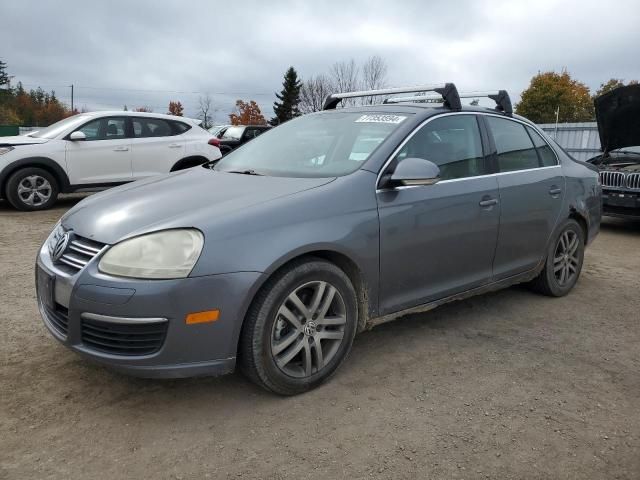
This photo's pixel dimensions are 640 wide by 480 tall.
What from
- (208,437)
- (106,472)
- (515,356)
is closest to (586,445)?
(515,356)

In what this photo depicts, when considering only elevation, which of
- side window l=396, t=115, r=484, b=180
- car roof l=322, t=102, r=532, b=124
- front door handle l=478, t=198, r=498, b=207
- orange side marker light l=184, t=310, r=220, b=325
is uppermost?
car roof l=322, t=102, r=532, b=124

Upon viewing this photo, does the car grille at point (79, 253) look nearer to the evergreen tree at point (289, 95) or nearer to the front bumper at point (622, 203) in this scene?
the front bumper at point (622, 203)

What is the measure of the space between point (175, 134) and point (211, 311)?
752cm

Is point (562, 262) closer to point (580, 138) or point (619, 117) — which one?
point (619, 117)

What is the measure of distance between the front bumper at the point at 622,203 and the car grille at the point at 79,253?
25.0 feet

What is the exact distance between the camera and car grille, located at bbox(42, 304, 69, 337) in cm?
261

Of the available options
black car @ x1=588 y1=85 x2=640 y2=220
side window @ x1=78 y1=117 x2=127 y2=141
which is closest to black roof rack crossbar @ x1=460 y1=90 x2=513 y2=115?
black car @ x1=588 y1=85 x2=640 y2=220

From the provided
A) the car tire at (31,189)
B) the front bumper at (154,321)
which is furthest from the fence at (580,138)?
the front bumper at (154,321)

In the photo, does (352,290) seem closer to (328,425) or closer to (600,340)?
(328,425)

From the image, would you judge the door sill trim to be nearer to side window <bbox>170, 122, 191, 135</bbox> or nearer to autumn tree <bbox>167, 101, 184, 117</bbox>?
side window <bbox>170, 122, 191, 135</bbox>

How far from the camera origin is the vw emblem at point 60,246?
2.74 metres

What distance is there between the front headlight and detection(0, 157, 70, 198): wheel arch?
671 centimetres

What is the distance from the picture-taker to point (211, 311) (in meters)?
2.46

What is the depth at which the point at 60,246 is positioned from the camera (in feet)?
9.12
